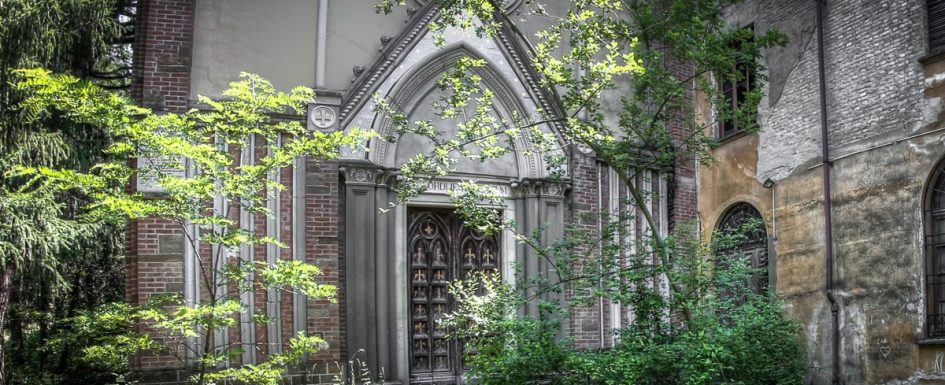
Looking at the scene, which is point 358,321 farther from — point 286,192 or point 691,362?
point 691,362

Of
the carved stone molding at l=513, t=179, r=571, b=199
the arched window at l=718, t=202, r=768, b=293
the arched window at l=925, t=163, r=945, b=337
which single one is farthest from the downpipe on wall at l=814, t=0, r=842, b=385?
the carved stone molding at l=513, t=179, r=571, b=199

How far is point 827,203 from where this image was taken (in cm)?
1382

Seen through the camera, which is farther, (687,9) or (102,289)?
(102,289)

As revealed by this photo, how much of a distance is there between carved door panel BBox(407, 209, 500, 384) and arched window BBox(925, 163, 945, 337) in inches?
238

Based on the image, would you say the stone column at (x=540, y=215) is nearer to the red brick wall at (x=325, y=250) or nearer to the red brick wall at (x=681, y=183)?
the red brick wall at (x=681, y=183)

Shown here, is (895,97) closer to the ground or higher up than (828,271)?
higher up

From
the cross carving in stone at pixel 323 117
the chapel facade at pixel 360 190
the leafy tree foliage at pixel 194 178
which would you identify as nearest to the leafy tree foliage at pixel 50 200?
the chapel facade at pixel 360 190

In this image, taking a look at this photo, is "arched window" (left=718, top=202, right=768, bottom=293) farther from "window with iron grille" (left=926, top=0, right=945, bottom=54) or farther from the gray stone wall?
"window with iron grille" (left=926, top=0, right=945, bottom=54)

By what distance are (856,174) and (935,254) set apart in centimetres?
165

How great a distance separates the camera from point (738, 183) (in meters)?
15.8

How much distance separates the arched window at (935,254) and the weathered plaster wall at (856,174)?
4.1 inches

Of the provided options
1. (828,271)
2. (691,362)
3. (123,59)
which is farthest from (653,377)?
(123,59)

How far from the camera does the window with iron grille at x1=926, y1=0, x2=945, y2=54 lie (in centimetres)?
1247

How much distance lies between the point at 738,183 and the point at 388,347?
22.4 feet
